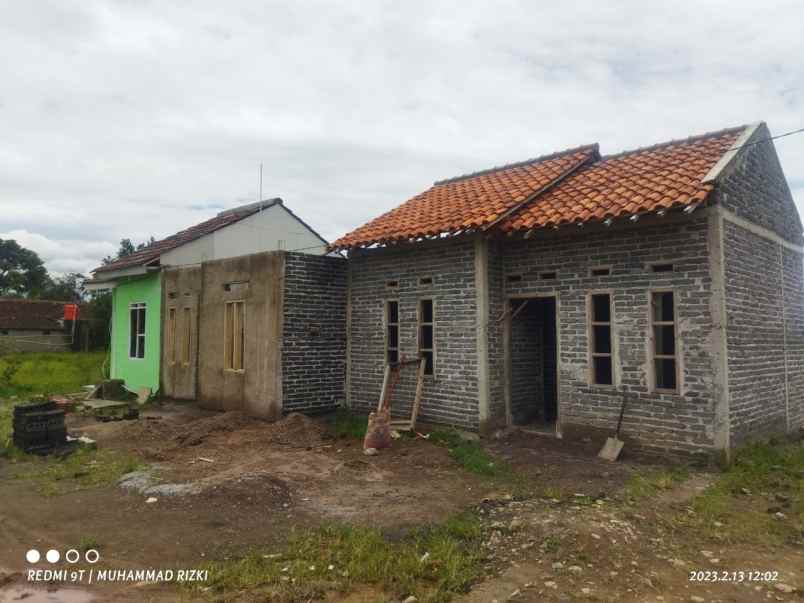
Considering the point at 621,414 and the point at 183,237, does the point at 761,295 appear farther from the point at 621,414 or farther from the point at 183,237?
the point at 183,237

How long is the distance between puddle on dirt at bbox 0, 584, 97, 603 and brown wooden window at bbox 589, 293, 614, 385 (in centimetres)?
666

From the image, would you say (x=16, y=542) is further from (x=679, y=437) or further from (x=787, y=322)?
(x=787, y=322)

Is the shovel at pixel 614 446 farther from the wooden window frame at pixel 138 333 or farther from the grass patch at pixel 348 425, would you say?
the wooden window frame at pixel 138 333

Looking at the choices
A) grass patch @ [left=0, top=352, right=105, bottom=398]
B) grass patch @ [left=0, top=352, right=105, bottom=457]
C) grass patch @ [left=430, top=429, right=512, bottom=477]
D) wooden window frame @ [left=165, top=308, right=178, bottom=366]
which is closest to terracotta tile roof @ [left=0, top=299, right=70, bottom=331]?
grass patch @ [left=0, top=352, right=105, bottom=398]

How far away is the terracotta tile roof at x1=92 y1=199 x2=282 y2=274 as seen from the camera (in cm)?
1454

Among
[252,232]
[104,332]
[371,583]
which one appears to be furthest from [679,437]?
[104,332]

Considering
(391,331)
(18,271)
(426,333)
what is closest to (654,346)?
(426,333)

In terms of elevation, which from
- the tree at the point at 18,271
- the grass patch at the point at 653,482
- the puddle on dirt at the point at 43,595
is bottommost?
the puddle on dirt at the point at 43,595

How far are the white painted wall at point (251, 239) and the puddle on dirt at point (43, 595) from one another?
1047 centimetres

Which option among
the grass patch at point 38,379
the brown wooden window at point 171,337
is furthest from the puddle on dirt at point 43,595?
the brown wooden window at point 171,337

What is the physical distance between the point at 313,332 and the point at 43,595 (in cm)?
692

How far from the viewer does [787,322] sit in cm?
923

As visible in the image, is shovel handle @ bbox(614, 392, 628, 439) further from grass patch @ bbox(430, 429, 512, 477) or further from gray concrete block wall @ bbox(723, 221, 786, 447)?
grass patch @ bbox(430, 429, 512, 477)

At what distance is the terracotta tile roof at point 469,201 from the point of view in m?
9.19
